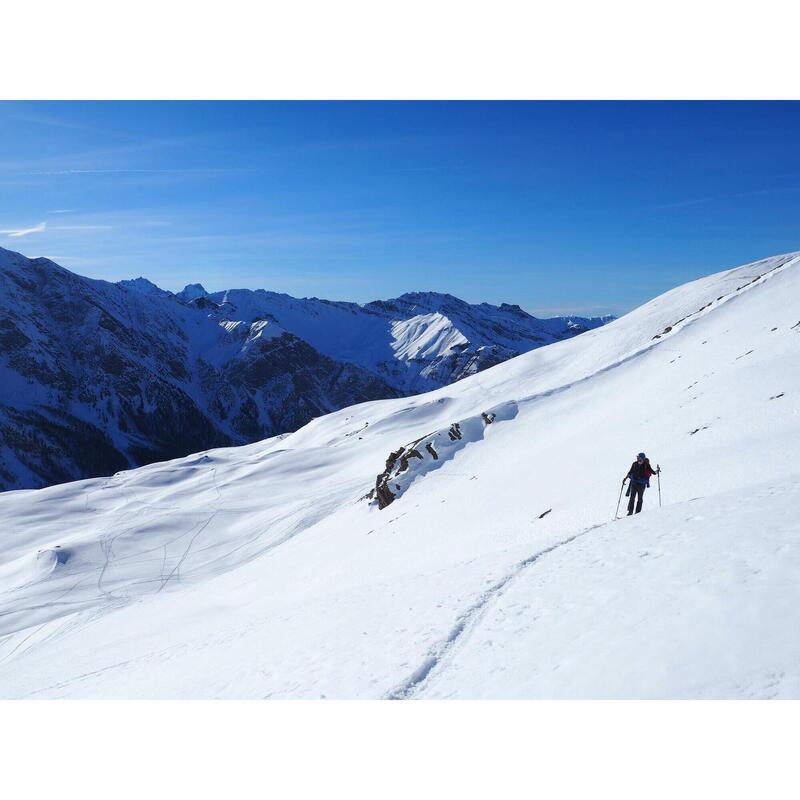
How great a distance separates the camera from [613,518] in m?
16.7

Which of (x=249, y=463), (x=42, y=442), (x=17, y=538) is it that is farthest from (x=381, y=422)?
(x=42, y=442)

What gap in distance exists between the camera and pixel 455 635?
11.2 m

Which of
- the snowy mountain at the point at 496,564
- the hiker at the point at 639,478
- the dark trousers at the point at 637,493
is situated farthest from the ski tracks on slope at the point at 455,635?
the hiker at the point at 639,478

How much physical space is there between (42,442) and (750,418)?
221846 mm

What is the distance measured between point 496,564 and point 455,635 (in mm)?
4164

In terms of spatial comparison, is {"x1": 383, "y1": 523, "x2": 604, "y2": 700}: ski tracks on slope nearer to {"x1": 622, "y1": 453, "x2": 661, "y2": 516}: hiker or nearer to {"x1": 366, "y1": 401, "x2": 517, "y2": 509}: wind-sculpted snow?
{"x1": 622, "y1": 453, "x2": 661, "y2": 516}: hiker

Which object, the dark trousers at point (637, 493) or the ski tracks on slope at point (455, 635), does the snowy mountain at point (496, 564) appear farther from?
the dark trousers at point (637, 493)

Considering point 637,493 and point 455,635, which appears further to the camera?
point 637,493

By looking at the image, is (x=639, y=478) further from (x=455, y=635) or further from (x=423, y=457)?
(x=423, y=457)

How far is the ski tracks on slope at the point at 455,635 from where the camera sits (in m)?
9.71

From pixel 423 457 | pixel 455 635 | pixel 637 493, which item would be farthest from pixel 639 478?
pixel 423 457

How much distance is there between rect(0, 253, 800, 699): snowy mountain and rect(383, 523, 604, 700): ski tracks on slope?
0.18 feet

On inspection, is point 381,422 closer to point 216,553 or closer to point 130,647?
point 216,553

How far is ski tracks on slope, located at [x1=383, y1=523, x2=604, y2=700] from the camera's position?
9711 mm
